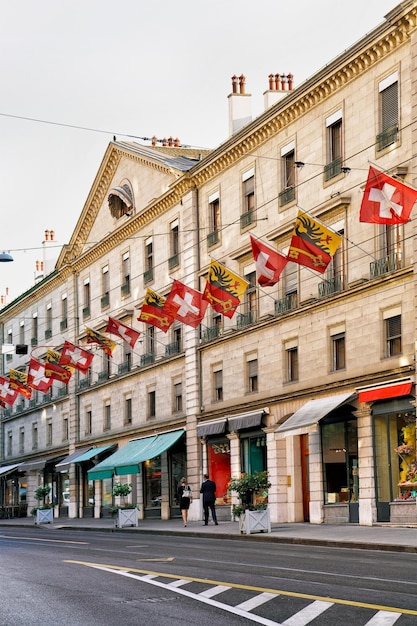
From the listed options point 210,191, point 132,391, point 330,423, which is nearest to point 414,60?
point 330,423

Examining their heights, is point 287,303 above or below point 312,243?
below

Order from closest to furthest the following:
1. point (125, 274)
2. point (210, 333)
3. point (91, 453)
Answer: point (210, 333)
point (125, 274)
point (91, 453)

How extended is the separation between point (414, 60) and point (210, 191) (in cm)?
1598

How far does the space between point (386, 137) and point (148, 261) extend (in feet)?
73.5

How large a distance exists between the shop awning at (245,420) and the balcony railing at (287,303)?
3.79 metres

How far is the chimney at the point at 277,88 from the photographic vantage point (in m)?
45.9

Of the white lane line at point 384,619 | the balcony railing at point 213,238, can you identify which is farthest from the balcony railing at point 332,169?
the white lane line at point 384,619

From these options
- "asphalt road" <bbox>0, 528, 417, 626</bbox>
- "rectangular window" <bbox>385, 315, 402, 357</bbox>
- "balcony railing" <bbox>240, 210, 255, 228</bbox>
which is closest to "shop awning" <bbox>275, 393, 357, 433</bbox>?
"rectangular window" <bbox>385, 315, 402, 357</bbox>

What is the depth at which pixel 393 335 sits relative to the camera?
33.2 meters

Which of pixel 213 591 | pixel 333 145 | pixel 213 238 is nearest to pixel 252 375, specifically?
pixel 213 238

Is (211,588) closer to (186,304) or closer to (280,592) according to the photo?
(280,592)

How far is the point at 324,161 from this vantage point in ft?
123

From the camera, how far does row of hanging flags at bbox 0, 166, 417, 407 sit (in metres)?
27.3

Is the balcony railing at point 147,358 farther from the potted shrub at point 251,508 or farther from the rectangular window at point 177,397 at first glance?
the potted shrub at point 251,508
